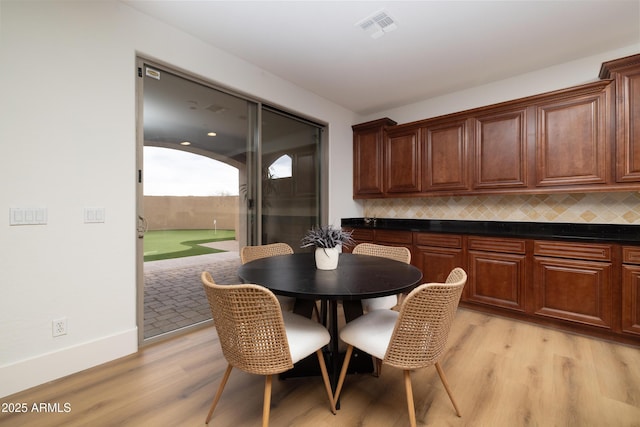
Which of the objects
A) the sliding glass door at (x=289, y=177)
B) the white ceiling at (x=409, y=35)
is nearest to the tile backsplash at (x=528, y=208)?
the sliding glass door at (x=289, y=177)

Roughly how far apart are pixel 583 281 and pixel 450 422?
6.78ft

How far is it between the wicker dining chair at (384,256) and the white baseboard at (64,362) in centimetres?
188

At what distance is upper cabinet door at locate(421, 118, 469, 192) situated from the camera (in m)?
3.36

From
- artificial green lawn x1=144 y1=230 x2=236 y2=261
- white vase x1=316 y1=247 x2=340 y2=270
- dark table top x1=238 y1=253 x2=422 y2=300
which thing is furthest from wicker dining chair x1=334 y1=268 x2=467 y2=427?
artificial green lawn x1=144 y1=230 x2=236 y2=261

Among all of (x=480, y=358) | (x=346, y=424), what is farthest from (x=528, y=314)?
(x=346, y=424)

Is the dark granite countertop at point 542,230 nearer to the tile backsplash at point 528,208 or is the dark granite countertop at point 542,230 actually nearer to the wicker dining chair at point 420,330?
the tile backsplash at point 528,208

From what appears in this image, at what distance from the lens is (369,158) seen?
4207 millimetres

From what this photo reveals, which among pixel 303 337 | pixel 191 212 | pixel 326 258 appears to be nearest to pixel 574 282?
pixel 326 258

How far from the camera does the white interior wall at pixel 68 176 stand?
67.0 inches

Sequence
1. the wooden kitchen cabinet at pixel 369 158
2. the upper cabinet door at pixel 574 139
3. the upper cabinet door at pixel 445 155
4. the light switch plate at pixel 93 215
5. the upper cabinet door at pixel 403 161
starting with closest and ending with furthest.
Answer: the light switch plate at pixel 93 215 < the upper cabinet door at pixel 574 139 < the upper cabinet door at pixel 445 155 < the upper cabinet door at pixel 403 161 < the wooden kitchen cabinet at pixel 369 158

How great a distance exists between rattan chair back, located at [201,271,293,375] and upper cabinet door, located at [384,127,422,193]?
3.04m

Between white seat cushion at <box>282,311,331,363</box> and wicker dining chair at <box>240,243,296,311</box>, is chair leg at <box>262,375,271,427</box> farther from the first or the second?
wicker dining chair at <box>240,243,296,311</box>

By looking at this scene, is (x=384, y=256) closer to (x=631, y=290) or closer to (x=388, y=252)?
(x=388, y=252)

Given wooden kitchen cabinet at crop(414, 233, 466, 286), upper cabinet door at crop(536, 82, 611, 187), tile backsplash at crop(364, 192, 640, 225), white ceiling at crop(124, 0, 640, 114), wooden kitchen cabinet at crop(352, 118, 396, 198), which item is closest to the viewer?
white ceiling at crop(124, 0, 640, 114)
